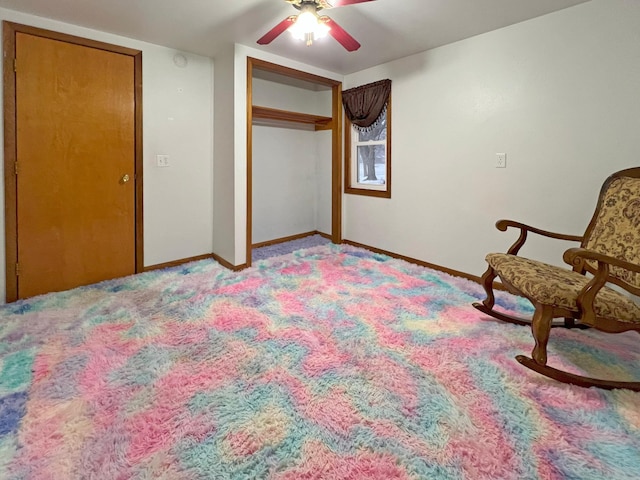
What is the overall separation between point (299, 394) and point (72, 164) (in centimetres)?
272

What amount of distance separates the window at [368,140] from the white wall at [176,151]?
1.66 m

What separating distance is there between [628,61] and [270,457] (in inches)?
121

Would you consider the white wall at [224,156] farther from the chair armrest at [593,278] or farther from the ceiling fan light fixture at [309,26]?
the chair armrest at [593,278]

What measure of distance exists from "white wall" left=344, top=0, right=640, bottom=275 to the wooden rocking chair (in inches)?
13.1

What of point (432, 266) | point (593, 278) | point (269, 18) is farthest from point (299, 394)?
point (269, 18)

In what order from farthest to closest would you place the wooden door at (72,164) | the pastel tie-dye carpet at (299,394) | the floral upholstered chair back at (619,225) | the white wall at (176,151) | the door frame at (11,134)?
1. the white wall at (176,151)
2. the wooden door at (72,164)
3. the door frame at (11,134)
4. the floral upholstered chair back at (619,225)
5. the pastel tie-dye carpet at (299,394)

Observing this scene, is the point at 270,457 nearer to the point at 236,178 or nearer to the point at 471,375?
the point at 471,375

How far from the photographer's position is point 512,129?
2.89 metres

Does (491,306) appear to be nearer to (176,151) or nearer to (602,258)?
(602,258)

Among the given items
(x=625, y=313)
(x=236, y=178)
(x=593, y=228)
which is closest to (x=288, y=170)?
(x=236, y=178)

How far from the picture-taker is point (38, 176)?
9.20ft

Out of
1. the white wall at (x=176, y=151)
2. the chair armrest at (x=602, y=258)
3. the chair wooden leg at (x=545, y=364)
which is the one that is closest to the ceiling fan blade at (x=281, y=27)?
the white wall at (x=176, y=151)

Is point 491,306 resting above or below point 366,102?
below

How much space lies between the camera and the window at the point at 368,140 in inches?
155
